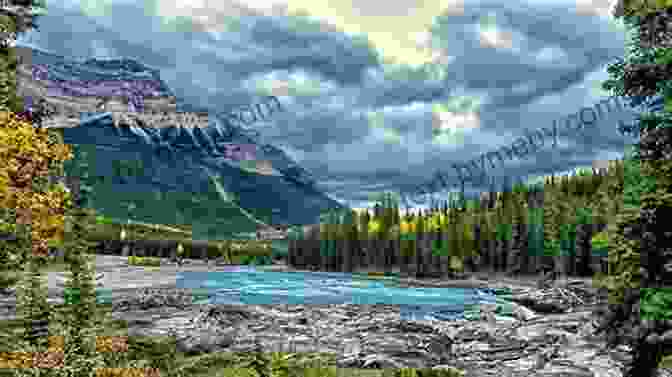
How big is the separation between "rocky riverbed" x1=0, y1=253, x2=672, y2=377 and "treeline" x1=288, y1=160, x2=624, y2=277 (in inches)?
2403

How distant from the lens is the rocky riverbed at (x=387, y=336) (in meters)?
29.6

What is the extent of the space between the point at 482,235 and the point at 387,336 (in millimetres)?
114534

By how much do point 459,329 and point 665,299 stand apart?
1260 inches

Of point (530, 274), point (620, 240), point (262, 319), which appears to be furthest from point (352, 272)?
point (620, 240)

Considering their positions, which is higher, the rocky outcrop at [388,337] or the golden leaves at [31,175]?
the golden leaves at [31,175]

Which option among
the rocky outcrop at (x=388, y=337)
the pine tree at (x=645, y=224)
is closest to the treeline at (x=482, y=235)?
the rocky outcrop at (x=388, y=337)

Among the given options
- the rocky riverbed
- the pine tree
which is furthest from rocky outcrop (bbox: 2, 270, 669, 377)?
the pine tree

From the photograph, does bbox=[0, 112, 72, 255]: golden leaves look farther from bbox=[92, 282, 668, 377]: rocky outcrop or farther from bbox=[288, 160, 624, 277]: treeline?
bbox=[288, 160, 624, 277]: treeline

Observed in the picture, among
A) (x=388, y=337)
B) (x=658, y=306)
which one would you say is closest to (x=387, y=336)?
(x=388, y=337)

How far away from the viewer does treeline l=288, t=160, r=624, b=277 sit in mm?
120000

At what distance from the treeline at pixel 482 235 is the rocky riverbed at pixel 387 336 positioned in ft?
200

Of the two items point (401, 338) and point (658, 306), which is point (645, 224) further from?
point (401, 338)

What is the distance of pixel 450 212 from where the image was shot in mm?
182375

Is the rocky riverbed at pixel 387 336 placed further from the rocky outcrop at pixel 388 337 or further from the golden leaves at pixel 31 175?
the golden leaves at pixel 31 175
